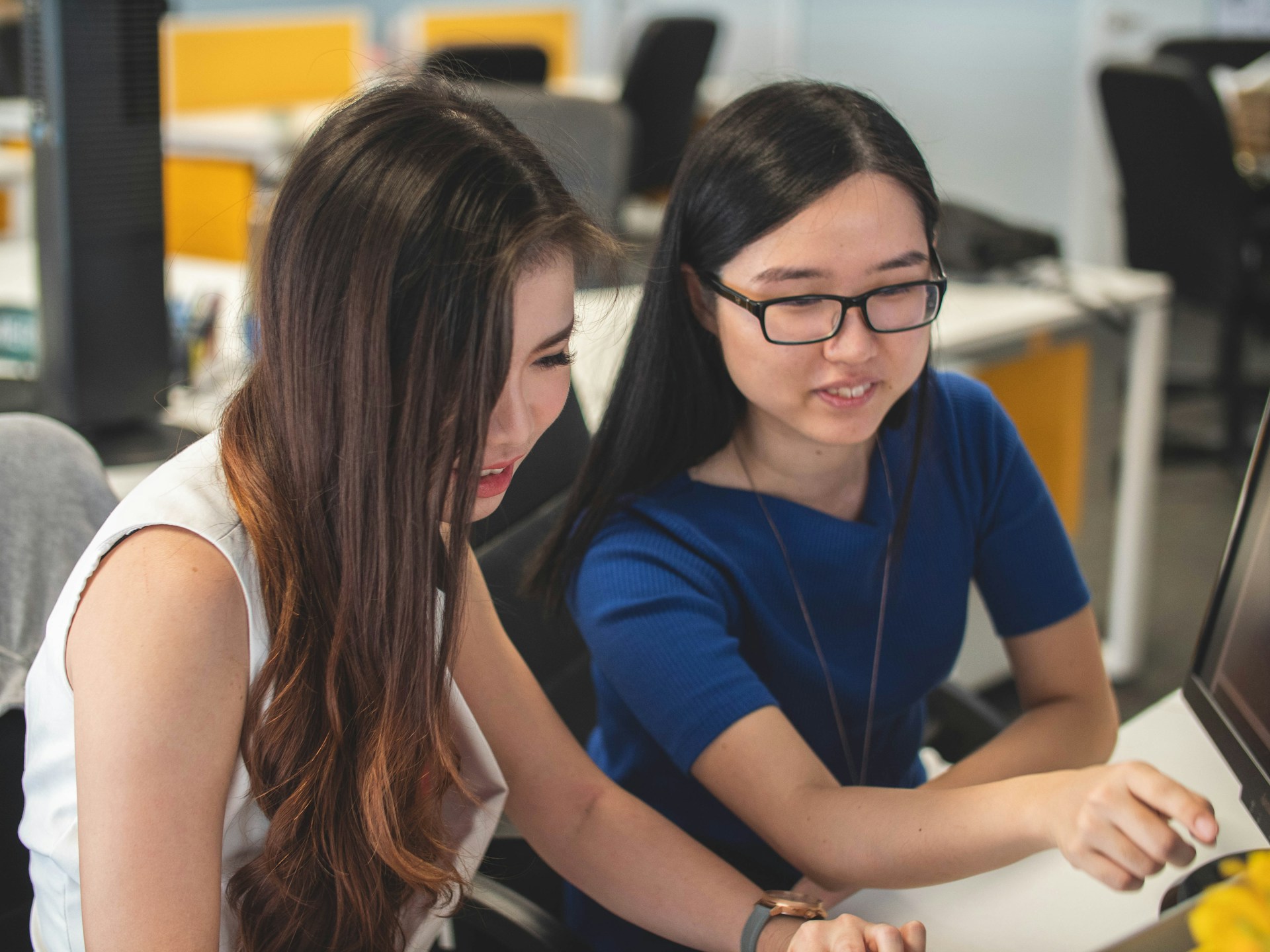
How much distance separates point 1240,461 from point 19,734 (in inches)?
138

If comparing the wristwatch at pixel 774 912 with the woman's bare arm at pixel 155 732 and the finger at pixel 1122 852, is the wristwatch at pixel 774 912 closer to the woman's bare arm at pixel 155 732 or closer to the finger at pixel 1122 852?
the finger at pixel 1122 852

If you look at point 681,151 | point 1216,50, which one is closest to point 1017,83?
point 1216,50

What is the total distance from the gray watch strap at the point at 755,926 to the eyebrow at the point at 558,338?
0.42 m

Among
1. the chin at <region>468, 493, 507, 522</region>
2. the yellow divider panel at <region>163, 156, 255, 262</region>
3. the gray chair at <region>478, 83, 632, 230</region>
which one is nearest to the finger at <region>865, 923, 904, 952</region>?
the chin at <region>468, 493, 507, 522</region>

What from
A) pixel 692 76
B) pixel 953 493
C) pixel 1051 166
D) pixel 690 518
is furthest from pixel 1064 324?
pixel 1051 166

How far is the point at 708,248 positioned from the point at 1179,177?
107 inches

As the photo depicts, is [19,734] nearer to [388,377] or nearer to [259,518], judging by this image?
[259,518]

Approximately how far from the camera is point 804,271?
1029 mm

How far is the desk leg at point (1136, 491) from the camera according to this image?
2.48 metres

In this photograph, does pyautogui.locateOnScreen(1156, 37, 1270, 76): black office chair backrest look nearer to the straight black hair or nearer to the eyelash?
the straight black hair

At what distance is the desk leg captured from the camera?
2480mm

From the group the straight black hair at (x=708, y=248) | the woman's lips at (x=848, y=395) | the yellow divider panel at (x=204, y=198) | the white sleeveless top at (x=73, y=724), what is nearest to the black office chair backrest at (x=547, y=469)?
the straight black hair at (x=708, y=248)

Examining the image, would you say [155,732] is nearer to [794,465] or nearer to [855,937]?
[855,937]

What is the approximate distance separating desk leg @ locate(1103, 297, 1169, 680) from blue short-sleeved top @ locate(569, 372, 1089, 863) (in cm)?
138
